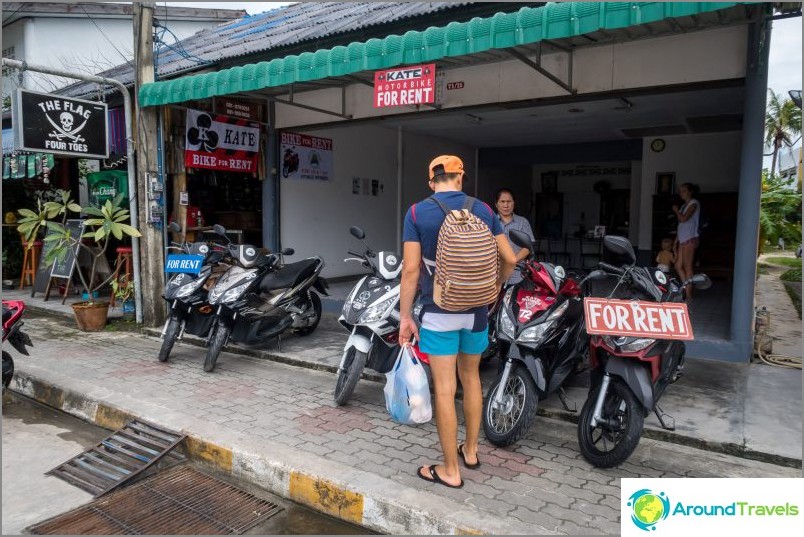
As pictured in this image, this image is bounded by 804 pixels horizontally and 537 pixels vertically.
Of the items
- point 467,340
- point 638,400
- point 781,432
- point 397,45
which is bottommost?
point 781,432

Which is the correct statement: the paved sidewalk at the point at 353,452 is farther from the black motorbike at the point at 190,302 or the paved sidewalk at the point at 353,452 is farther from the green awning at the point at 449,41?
the green awning at the point at 449,41

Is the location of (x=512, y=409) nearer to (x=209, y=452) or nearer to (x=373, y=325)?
(x=373, y=325)

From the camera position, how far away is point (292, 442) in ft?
12.8

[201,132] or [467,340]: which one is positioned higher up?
[201,132]

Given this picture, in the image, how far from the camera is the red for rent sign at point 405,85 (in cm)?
537

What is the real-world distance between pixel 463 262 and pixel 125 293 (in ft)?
21.2

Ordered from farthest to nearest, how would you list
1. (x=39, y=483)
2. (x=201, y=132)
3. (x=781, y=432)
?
1. (x=201, y=132)
2. (x=781, y=432)
3. (x=39, y=483)

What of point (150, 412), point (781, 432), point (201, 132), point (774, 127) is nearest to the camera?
point (781, 432)

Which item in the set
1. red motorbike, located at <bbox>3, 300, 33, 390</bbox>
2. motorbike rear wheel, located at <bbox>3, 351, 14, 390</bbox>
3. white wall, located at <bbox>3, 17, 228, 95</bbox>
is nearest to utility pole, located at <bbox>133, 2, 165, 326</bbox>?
red motorbike, located at <bbox>3, 300, 33, 390</bbox>

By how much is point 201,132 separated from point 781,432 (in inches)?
285

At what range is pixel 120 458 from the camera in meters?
3.90

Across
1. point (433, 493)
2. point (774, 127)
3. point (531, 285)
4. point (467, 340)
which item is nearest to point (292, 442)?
point (433, 493)

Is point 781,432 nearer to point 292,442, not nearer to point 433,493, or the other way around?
point 433,493

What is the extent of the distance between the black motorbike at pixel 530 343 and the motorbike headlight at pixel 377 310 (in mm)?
909
